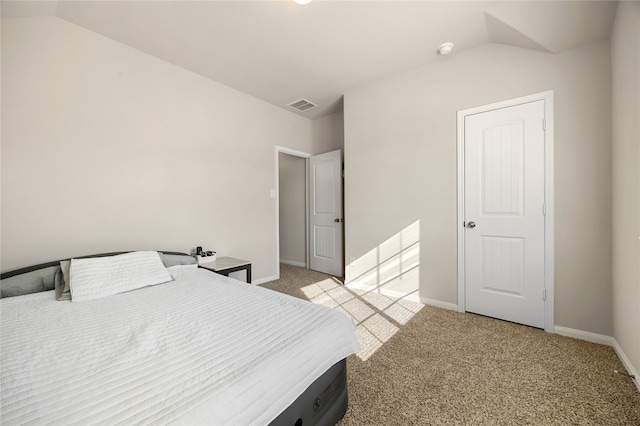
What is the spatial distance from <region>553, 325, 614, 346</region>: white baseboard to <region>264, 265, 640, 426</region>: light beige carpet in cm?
8

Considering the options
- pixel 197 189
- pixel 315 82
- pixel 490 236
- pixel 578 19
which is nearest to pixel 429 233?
pixel 490 236

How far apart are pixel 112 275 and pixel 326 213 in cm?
306

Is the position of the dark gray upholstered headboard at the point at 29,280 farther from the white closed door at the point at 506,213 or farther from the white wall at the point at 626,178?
the white wall at the point at 626,178

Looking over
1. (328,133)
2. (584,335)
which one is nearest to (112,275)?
(328,133)

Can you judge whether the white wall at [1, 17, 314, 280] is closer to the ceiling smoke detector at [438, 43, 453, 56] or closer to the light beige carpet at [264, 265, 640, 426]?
the light beige carpet at [264, 265, 640, 426]

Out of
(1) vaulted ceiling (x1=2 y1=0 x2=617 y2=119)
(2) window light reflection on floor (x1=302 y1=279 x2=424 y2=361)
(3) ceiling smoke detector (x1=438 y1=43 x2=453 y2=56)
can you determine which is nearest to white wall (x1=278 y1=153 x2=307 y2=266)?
(2) window light reflection on floor (x1=302 y1=279 x2=424 y2=361)

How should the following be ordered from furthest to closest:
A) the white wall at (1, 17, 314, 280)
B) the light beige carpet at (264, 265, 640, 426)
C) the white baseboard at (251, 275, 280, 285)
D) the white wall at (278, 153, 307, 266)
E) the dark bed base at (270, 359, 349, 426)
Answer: the white wall at (278, 153, 307, 266) → the white baseboard at (251, 275, 280, 285) → the white wall at (1, 17, 314, 280) → the light beige carpet at (264, 265, 640, 426) → the dark bed base at (270, 359, 349, 426)

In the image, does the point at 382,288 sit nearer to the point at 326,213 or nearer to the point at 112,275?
the point at 326,213

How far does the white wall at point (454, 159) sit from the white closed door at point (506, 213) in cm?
13

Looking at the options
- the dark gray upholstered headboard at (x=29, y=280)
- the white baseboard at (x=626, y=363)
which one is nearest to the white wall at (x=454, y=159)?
the white baseboard at (x=626, y=363)

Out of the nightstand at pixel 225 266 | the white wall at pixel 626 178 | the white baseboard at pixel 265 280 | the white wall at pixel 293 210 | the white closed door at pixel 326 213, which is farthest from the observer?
the white wall at pixel 293 210

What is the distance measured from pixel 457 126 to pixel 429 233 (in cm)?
121

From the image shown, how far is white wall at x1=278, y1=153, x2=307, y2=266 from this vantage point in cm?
491

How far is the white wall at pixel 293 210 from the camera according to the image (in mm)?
4906
